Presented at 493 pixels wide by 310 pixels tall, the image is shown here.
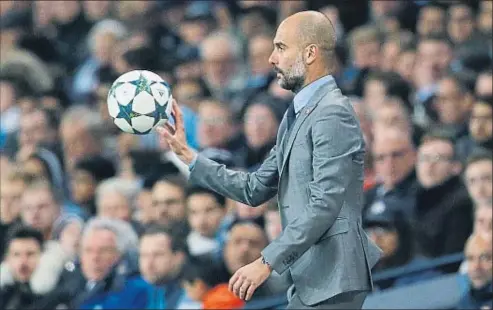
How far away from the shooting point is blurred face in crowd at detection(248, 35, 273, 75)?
12578 mm

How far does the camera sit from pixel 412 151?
9.98 m

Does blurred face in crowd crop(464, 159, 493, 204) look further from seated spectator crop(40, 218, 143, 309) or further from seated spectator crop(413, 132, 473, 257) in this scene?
seated spectator crop(40, 218, 143, 309)

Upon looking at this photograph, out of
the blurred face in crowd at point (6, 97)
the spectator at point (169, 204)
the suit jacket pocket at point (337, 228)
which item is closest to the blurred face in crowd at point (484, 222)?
the spectator at point (169, 204)

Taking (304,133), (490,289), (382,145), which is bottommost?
(490,289)

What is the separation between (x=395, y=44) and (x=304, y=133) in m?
6.24

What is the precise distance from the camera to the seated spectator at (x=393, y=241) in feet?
30.2

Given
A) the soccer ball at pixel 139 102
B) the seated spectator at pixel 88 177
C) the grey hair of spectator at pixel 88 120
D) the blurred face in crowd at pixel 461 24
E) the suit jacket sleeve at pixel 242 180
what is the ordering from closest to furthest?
the suit jacket sleeve at pixel 242 180, the soccer ball at pixel 139 102, the seated spectator at pixel 88 177, the blurred face in crowd at pixel 461 24, the grey hair of spectator at pixel 88 120

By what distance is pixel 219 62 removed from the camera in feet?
42.7

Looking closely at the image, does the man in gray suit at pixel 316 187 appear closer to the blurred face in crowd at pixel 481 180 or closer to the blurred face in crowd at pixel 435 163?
the blurred face in crowd at pixel 481 180

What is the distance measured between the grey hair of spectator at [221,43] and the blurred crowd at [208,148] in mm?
38

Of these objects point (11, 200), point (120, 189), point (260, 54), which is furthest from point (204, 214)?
point (260, 54)

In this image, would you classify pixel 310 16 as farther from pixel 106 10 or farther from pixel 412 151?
pixel 106 10

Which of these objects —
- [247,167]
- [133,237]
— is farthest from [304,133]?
[247,167]

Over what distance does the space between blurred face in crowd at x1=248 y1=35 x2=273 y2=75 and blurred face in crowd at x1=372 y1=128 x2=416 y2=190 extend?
2.77 meters
